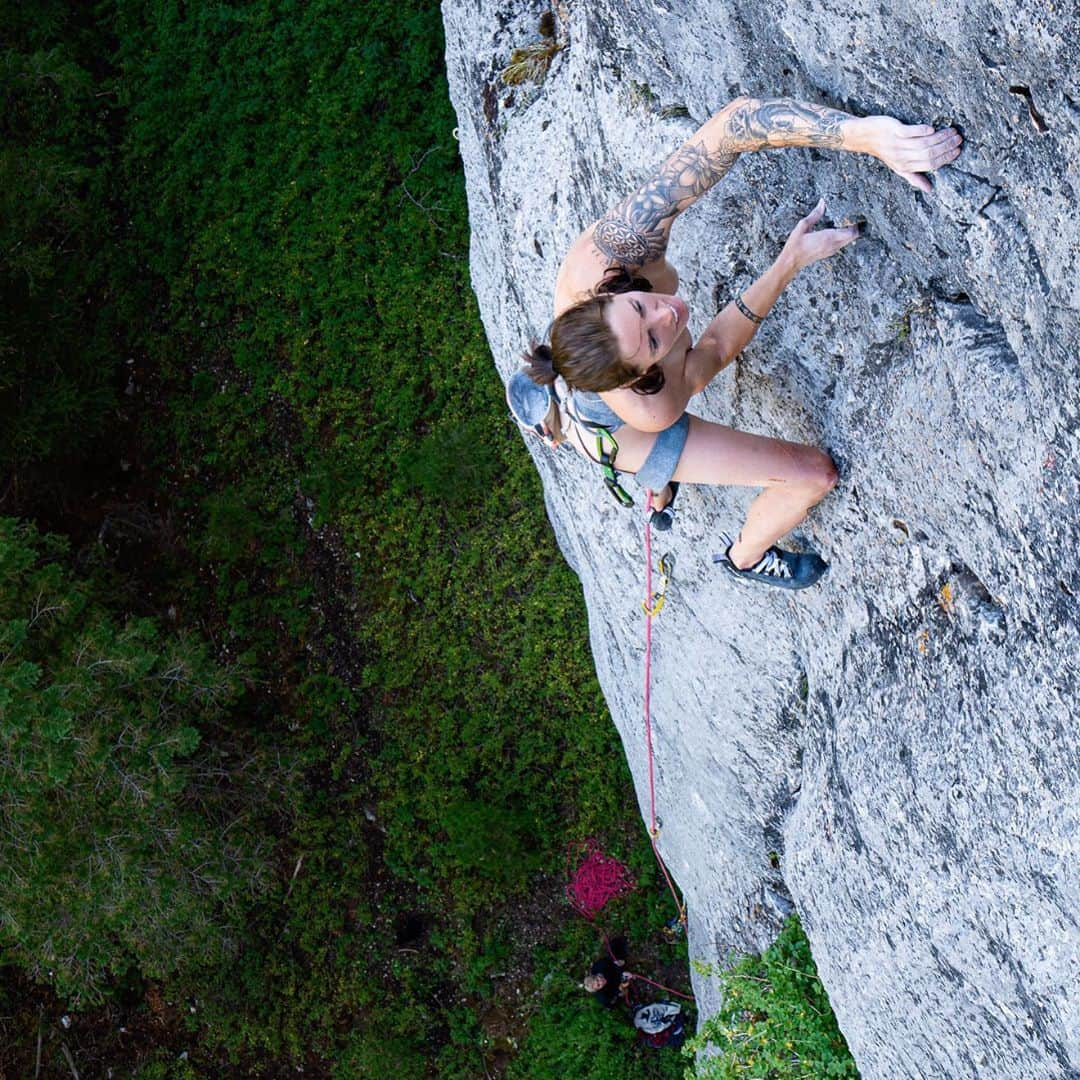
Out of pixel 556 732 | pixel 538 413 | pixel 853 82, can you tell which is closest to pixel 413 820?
pixel 556 732

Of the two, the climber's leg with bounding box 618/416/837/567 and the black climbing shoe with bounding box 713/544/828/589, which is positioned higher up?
the climber's leg with bounding box 618/416/837/567

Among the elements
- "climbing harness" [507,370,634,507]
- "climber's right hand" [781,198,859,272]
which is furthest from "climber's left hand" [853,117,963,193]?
"climbing harness" [507,370,634,507]

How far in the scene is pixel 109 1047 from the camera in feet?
34.9

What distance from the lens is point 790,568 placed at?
14.6 ft

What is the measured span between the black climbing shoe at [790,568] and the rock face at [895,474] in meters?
0.08

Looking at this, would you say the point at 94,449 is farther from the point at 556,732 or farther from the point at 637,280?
the point at 637,280

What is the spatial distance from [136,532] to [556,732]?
488 centimetres

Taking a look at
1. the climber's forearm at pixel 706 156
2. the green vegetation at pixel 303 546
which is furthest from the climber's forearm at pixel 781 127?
the green vegetation at pixel 303 546

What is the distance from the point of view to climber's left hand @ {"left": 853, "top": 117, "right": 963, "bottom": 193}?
2998mm

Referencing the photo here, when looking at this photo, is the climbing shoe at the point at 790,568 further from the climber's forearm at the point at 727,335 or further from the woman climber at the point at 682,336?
the climber's forearm at the point at 727,335

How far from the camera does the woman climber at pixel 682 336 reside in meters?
3.29

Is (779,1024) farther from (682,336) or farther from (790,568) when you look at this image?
(682,336)

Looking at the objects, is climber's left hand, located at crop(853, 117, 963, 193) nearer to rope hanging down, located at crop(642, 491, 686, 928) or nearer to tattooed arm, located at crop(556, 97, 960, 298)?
tattooed arm, located at crop(556, 97, 960, 298)

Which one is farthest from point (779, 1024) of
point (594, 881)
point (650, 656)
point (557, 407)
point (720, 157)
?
point (720, 157)
